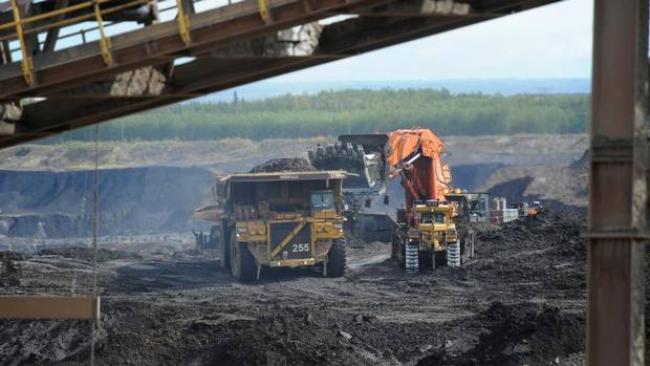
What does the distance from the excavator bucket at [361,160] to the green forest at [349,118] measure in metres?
27.7

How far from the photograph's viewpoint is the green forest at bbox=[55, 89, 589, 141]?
6925 cm

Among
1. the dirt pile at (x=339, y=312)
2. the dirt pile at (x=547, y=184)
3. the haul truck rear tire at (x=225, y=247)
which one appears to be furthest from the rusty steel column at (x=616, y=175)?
the dirt pile at (x=547, y=184)

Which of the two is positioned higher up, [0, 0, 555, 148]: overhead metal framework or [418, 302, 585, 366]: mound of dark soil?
[0, 0, 555, 148]: overhead metal framework

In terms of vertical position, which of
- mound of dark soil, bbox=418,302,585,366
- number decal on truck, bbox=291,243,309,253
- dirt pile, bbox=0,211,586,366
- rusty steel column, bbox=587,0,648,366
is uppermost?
rusty steel column, bbox=587,0,648,366

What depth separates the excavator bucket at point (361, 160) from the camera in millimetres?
38562

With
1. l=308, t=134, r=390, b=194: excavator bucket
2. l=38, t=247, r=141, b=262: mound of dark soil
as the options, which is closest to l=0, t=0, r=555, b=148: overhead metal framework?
l=38, t=247, r=141, b=262: mound of dark soil

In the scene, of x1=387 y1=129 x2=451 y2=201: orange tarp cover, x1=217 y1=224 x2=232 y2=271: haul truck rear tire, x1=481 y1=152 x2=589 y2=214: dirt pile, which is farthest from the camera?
x1=481 y1=152 x2=589 y2=214: dirt pile

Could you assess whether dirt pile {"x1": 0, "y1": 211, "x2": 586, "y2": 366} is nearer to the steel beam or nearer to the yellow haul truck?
the yellow haul truck

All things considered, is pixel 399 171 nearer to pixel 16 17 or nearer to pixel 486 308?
pixel 486 308

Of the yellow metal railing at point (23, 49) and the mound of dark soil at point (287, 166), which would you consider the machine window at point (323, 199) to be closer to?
the mound of dark soil at point (287, 166)

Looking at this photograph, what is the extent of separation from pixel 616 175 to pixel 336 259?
2270 centimetres

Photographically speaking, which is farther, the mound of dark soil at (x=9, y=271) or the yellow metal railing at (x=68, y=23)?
the mound of dark soil at (x=9, y=271)

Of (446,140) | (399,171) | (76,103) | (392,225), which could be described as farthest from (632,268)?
(446,140)

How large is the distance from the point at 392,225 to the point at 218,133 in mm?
28430
